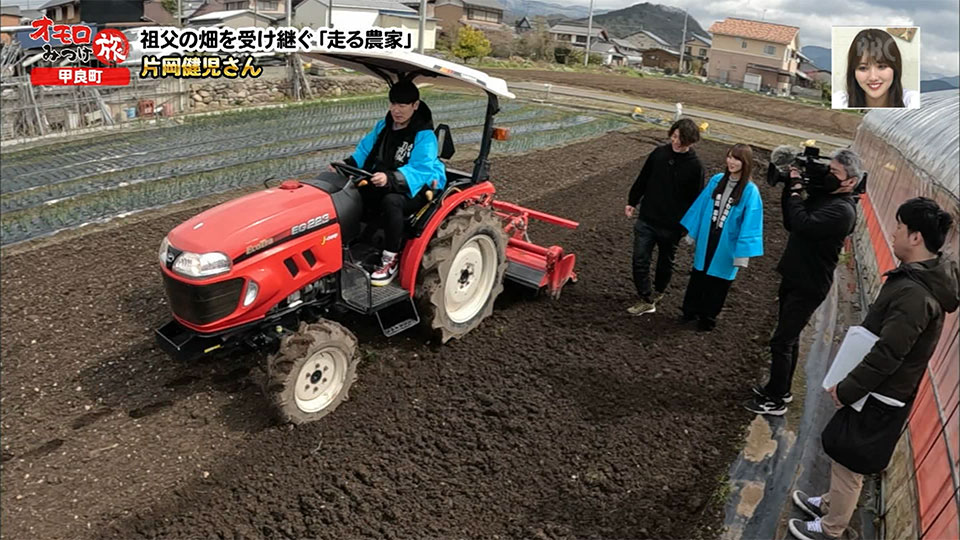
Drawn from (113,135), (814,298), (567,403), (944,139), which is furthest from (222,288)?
(113,135)

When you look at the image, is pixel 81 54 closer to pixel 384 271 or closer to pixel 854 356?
pixel 384 271

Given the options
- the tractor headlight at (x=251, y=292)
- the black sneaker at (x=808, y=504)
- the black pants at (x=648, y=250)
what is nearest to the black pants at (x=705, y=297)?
the black pants at (x=648, y=250)

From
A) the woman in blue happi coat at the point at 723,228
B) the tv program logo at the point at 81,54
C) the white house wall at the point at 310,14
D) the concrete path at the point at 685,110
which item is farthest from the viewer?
the white house wall at the point at 310,14

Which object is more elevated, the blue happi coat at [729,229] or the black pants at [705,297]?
the blue happi coat at [729,229]

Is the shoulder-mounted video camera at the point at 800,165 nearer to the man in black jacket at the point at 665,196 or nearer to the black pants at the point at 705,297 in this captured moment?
the man in black jacket at the point at 665,196

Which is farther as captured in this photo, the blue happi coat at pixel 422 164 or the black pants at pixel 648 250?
the black pants at pixel 648 250

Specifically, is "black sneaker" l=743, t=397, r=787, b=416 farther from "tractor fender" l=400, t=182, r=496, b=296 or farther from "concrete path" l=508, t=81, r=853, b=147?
"concrete path" l=508, t=81, r=853, b=147

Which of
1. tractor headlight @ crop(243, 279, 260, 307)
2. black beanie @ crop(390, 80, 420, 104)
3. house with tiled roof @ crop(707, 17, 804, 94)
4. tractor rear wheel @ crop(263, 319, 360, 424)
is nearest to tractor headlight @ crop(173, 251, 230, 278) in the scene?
tractor headlight @ crop(243, 279, 260, 307)

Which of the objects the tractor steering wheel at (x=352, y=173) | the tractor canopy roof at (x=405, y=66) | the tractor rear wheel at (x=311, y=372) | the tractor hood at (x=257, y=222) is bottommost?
the tractor rear wheel at (x=311, y=372)

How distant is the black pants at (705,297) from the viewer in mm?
5219

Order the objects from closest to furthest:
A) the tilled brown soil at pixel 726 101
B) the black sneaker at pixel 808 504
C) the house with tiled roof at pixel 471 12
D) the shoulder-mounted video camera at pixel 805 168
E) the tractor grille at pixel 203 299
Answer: the black sneaker at pixel 808 504
the tractor grille at pixel 203 299
the shoulder-mounted video camera at pixel 805 168
the tilled brown soil at pixel 726 101
the house with tiled roof at pixel 471 12

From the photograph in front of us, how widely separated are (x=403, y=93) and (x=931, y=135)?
188 inches

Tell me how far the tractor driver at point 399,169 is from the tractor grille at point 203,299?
3.35 ft

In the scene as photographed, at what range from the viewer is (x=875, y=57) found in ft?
8.31
